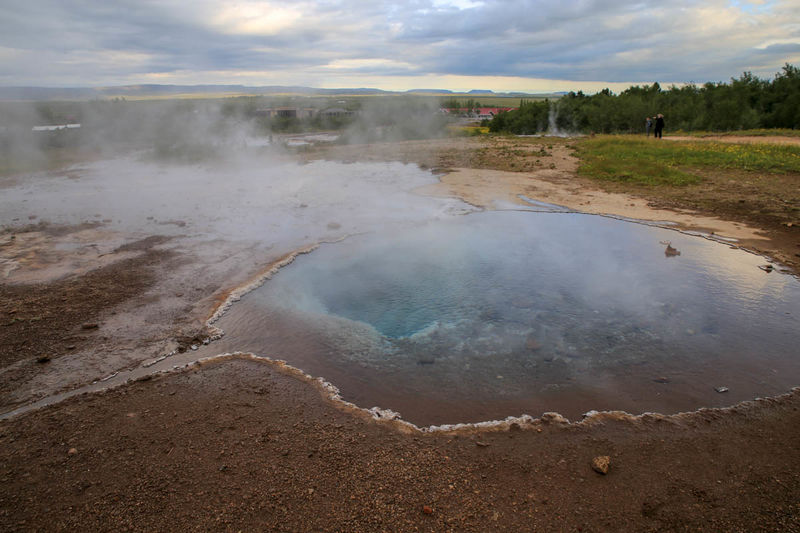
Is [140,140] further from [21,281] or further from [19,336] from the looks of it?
[19,336]

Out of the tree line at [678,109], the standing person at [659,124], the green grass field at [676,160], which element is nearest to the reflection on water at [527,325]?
the green grass field at [676,160]

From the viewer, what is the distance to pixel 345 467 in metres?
2.72

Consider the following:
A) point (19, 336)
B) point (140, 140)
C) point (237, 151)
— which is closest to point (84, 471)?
point (19, 336)

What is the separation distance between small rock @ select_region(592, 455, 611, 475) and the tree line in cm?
2642

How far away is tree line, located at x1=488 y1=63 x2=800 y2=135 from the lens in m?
22.3

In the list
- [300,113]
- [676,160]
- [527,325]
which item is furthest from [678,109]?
[300,113]

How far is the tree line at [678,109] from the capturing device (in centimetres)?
2231

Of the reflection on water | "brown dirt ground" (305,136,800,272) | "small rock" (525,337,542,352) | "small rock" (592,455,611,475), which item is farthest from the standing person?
"small rock" (592,455,611,475)

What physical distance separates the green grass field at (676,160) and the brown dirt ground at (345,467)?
9.82 meters

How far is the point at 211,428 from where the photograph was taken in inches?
121

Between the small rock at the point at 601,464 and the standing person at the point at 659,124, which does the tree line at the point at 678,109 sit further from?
the small rock at the point at 601,464

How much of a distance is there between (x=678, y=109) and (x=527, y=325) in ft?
89.9

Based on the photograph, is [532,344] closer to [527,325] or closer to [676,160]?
[527,325]

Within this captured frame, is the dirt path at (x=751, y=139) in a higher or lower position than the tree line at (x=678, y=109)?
lower
